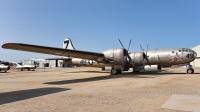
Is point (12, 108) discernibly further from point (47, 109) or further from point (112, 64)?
point (112, 64)

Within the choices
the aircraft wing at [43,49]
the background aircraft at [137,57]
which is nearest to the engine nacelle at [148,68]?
the background aircraft at [137,57]

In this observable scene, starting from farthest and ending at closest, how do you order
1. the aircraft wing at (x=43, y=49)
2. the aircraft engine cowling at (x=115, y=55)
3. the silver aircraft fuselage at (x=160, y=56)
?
the silver aircraft fuselage at (x=160, y=56) < the aircraft engine cowling at (x=115, y=55) < the aircraft wing at (x=43, y=49)

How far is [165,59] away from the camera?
74.4 feet

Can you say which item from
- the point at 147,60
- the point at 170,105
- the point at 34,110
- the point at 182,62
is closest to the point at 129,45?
the point at 147,60

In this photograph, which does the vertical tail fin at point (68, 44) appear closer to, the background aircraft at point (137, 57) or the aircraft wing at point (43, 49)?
the background aircraft at point (137, 57)

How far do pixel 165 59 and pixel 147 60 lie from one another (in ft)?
8.27

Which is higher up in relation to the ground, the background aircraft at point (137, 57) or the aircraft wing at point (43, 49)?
the aircraft wing at point (43, 49)

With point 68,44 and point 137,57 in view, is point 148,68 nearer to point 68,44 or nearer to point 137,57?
point 137,57

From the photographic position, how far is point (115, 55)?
2116 cm

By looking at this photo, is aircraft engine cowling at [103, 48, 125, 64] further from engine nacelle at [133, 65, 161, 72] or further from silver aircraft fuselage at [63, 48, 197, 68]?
engine nacelle at [133, 65, 161, 72]

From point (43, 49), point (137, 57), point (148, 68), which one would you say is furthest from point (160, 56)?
point (43, 49)

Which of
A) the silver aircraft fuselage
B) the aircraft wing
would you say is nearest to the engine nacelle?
the silver aircraft fuselage

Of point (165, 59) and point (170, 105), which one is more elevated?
point (165, 59)

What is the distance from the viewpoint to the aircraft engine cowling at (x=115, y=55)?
2094cm
